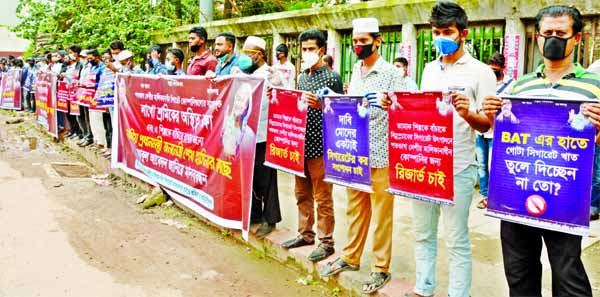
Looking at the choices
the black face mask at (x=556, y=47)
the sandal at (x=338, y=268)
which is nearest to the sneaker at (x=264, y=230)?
the sandal at (x=338, y=268)

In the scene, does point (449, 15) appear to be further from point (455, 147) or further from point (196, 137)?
point (196, 137)

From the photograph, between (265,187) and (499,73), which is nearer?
(265,187)

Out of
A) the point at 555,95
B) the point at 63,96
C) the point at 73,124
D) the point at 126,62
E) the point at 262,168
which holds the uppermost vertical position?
the point at 126,62

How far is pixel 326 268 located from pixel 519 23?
4482 mm

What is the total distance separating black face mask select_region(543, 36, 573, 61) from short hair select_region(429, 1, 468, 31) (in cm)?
64

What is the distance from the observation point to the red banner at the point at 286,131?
5012mm

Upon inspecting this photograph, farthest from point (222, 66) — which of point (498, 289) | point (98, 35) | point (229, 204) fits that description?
point (98, 35)

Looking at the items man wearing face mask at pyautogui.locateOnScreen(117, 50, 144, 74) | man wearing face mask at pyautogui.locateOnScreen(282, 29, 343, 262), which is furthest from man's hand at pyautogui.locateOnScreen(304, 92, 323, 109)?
man wearing face mask at pyautogui.locateOnScreen(117, 50, 144, 74)

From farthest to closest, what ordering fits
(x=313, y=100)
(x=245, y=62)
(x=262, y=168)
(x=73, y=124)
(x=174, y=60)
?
Result: (x=73, y=124), (x=174, y=60), (x=245, y=62), (x=262, y=168), (x=313, y=100)

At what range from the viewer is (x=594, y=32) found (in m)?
6.94

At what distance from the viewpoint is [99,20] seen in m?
17.4

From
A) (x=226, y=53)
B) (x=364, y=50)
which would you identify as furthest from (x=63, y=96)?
(x=364, y=50)

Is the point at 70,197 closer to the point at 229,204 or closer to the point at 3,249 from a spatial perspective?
the point at 3,249

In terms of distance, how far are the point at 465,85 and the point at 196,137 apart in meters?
3.63
